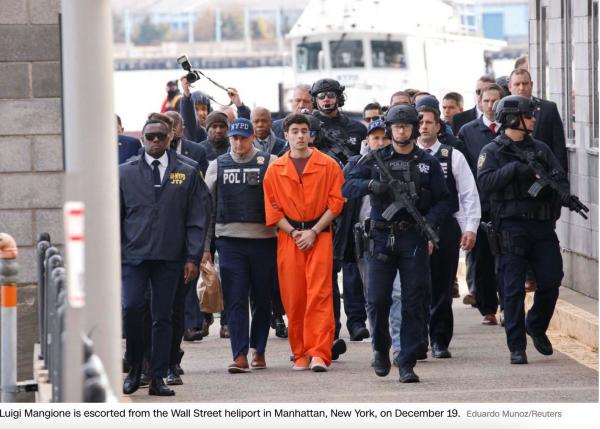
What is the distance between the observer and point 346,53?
57906mm

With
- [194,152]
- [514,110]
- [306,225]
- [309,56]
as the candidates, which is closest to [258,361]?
[306,225]

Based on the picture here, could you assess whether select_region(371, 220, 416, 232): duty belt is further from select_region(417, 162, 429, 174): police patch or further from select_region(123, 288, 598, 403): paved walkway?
select_region(123, 288, 598, 403): paved walkway

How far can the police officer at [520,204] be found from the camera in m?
12.7

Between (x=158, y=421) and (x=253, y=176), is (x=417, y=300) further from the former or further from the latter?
(x=158, y=421)

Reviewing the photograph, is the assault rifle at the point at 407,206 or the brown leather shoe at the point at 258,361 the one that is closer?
the assault rifle at the point at 407,206

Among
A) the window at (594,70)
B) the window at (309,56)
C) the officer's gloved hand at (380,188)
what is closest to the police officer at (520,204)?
the officer's gloved hand at (380,188)

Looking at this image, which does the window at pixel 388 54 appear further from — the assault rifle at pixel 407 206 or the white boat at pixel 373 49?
the assault rifle at pixel 407 206

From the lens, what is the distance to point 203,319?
15.5 m

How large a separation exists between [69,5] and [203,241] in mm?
5196

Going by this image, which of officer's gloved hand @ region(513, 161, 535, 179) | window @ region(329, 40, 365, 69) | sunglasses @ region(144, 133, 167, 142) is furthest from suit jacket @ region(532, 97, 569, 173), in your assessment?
window @ region(329, 40, 365, 69)

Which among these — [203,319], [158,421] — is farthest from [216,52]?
[158,421]

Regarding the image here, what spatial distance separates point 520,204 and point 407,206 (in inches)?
44.7

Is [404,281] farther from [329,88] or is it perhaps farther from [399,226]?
[329,88]

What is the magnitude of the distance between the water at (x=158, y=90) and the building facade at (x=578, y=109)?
50.3 metres
